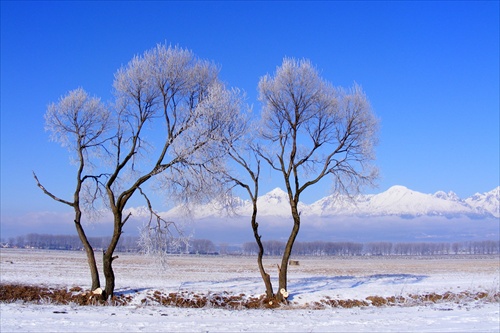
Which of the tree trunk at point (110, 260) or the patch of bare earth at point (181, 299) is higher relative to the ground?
the tree trunk at point (110, 260)

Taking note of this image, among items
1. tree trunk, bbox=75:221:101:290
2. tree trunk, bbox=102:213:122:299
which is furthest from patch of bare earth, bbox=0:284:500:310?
tree trunk, bbox=75:221:101:290

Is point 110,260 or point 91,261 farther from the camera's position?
point 91,261

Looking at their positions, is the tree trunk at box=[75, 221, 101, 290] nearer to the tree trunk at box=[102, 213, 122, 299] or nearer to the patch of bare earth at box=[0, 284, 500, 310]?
the tree trunk at box=[102, 213, 122, 299]

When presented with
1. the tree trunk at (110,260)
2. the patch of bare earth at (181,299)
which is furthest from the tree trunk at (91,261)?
the patch of bare earth at (181,299)

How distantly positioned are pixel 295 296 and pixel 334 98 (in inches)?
371

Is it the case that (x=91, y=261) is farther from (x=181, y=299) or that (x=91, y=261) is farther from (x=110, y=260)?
(x=181, y=299)

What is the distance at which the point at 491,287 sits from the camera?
28.2 metres

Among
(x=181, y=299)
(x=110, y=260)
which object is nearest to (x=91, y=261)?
(x=110, y=260)

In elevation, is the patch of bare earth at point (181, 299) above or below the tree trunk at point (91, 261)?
below

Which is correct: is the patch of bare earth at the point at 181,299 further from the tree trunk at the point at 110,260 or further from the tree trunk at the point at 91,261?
the tree trunk at the point at 91,261

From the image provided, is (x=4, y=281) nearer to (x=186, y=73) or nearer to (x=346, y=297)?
(x=186, y=73)

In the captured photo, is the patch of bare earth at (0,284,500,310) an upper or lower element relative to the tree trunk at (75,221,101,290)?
lower

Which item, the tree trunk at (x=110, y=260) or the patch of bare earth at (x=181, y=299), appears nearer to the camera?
the patch of bare earth at (x=181, y=299)

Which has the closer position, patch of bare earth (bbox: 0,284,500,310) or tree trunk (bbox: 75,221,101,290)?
patch of bare earth (bbox: 0,284,500,310)
